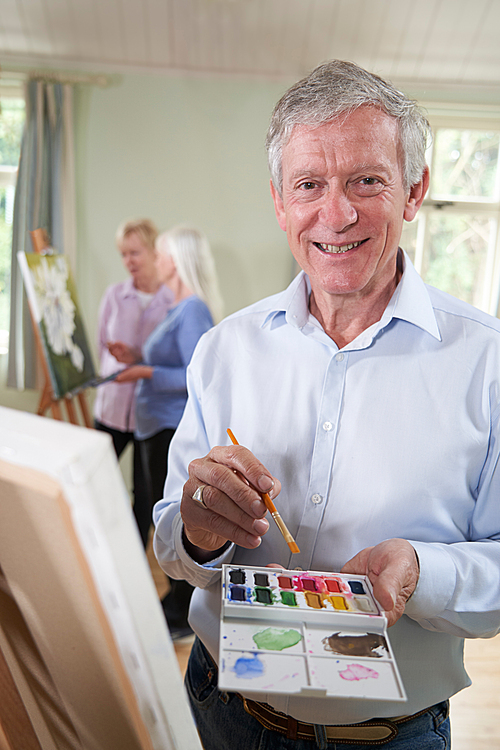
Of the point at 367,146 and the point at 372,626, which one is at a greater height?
the point at 367,146

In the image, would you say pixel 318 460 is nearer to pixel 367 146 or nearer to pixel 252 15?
pixel 367 146

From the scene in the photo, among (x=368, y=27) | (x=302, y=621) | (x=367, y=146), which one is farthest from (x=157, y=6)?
(x=302, y=621)

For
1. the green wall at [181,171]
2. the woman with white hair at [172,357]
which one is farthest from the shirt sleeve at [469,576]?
the green wall at [181,171]

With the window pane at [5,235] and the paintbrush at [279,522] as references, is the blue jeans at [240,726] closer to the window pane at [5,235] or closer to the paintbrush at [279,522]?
the paintbrush at [279,522]

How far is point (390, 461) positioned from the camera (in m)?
0.84

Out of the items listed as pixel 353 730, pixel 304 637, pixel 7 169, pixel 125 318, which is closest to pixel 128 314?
pixel 125 318

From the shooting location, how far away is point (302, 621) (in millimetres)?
562

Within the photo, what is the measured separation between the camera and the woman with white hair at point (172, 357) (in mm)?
2479

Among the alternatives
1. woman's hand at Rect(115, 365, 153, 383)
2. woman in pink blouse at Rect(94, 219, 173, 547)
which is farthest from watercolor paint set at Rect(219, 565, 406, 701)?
woman in pink blouse at Rect(94, 219, 173, 547)

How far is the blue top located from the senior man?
1.56 metres

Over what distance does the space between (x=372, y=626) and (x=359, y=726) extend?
0.34 m

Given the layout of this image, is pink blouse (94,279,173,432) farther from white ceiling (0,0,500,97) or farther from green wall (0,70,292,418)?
white ceiling (0,0,500,97)

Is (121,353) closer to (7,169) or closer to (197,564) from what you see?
(7,169)

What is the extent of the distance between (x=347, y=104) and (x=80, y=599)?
757mm
